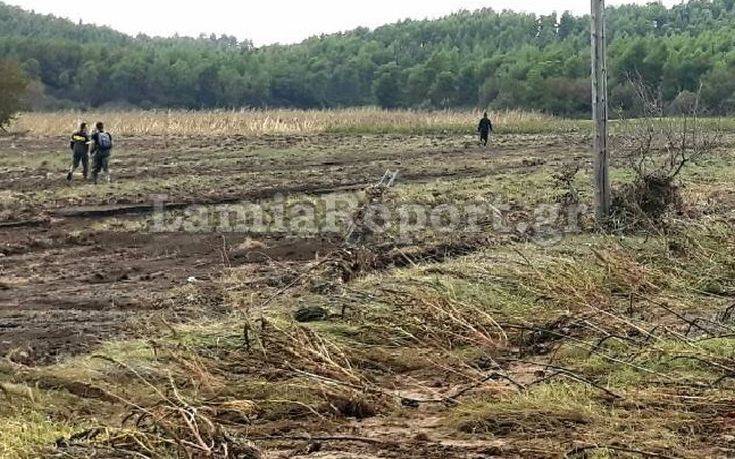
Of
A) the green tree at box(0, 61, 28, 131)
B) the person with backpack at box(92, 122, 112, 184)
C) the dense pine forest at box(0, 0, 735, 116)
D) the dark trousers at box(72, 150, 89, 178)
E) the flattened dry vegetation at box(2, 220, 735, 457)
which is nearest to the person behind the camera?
the flattened dry vegetation at box(2, 220, 735, 457)

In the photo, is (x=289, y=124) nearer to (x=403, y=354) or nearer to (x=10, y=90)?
(x=10, y=90)

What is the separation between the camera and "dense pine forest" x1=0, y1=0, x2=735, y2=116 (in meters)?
64.2

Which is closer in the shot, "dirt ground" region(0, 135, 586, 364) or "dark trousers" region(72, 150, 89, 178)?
"dirt ground" region(0, 135, 586, 364)

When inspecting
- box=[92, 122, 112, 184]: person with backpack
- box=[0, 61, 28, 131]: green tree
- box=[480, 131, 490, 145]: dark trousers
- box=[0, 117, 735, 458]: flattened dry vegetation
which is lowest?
box=[0, 117, 735, 458]: flattened dry vegetation

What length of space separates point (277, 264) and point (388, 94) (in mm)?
76390

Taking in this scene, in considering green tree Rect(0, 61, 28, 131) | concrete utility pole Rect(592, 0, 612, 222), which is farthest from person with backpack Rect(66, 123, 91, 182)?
green tree Rect(0, 61, 28, 131)

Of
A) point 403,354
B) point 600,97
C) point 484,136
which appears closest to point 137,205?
point 600,97

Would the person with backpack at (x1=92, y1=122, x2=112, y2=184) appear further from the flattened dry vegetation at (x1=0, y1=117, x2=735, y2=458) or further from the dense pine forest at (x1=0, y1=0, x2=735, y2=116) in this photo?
the dense pine forest at (x1=0, y1=0, x2=735, y2=116)

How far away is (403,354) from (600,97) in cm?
672

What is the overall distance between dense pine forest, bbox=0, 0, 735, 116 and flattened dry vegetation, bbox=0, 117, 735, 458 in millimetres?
46946

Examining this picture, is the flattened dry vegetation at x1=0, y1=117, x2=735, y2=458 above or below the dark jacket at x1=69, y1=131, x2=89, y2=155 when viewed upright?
below

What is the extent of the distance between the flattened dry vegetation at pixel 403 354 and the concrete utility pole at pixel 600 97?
2.37 ft

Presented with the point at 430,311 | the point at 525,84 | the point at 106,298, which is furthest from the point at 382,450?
the point at 525,84

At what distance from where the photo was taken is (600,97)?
1229cm
